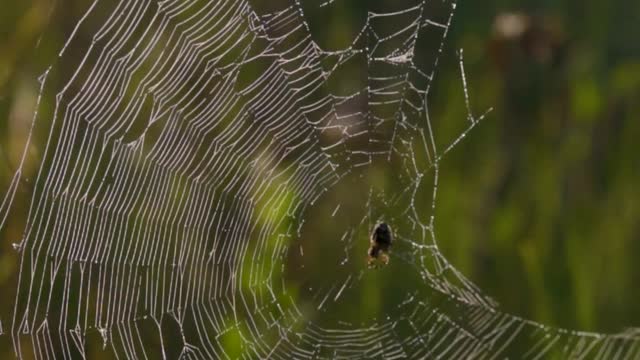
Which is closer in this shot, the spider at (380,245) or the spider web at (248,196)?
the spider web at (248,196)

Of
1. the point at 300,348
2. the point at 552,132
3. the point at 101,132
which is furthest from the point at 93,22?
the point at 552,132

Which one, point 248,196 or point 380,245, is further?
point 380,245

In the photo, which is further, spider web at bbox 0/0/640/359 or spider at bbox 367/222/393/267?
spider at bbox 367/222/393/267
